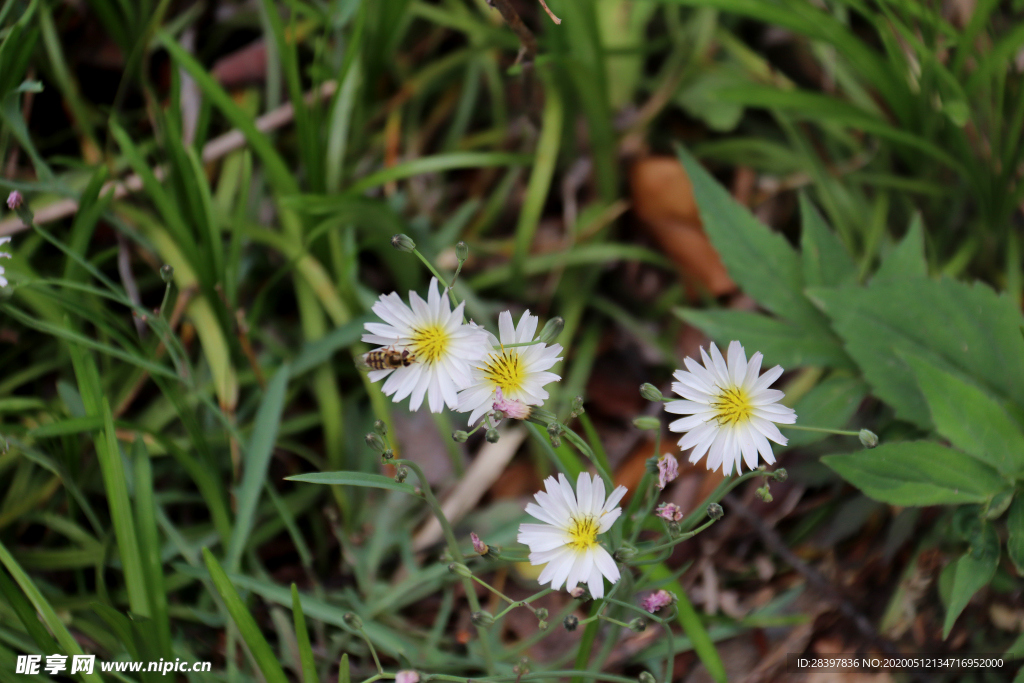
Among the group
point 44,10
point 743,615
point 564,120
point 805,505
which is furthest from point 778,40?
point 44,10

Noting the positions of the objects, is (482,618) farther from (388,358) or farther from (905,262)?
(905,262)

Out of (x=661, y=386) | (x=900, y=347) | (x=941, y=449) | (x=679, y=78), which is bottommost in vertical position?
(x=941, y=449)

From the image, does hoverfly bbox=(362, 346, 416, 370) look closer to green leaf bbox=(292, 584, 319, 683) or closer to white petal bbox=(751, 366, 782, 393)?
green leaf bbox=(292, 584, 319, 683)

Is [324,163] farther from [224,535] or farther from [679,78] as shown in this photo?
[679,78]

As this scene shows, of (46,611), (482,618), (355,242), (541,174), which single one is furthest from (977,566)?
(46,611)

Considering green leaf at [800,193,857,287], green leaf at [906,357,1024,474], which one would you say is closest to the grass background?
green leaf at [800,193,857,287]

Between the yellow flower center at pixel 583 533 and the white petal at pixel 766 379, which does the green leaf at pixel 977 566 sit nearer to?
the white petal at pixel 766 379
